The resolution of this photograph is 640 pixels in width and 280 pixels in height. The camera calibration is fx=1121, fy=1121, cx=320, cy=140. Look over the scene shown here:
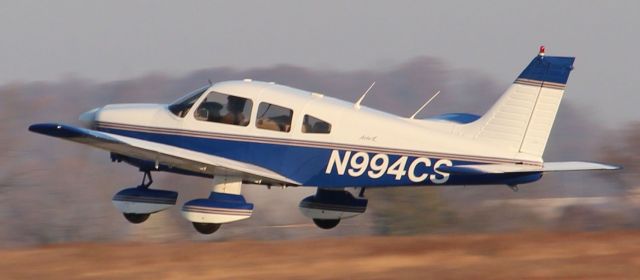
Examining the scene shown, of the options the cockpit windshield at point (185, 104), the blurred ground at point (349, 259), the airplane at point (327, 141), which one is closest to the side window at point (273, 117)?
the airplane at point (327, 141)

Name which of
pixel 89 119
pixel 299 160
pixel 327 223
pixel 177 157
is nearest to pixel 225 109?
pixel 177 157

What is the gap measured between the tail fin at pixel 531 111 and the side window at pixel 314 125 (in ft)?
6.15

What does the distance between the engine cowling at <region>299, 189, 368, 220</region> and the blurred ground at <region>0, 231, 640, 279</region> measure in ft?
2.53

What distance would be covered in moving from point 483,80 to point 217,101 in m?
61.8

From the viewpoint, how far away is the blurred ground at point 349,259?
43.8 feet

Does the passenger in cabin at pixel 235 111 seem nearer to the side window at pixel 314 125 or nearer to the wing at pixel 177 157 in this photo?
the wing at pixel 177 157

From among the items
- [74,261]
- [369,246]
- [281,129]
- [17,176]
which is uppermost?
[281,129]

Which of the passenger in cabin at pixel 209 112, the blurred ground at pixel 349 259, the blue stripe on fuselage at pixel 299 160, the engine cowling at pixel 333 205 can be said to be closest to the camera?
the blurred ground at pixel 349 259

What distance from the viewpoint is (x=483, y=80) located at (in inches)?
2972

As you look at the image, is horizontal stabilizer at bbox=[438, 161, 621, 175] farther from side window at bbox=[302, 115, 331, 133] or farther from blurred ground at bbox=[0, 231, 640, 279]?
side window at bbox=[302, 115, 331, 133]

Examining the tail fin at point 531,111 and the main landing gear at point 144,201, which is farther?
the main landing gear at point 144,201

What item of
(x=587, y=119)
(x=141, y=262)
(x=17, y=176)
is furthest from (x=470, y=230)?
(x=587, y=119)

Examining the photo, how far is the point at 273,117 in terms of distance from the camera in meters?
14.8

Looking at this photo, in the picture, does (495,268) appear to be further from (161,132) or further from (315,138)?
(161,132)
